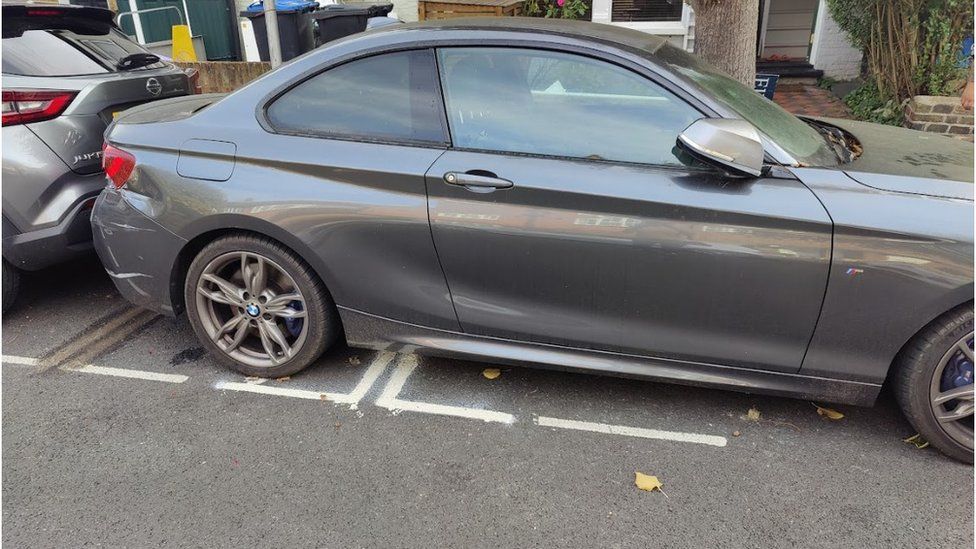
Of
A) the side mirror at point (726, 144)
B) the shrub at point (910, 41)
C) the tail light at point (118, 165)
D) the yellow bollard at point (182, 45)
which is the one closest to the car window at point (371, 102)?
the tail light at point (118, 165)

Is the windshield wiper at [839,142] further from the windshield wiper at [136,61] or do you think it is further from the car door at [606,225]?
the windshield wiper at [136,61]

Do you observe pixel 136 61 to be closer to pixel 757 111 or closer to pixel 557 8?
pixel 757 111

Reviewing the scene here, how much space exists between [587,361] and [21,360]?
2.94m

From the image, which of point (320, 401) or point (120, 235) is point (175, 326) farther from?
point (320, 401)

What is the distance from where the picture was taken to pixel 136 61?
431 cm

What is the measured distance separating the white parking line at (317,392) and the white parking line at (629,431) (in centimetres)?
85

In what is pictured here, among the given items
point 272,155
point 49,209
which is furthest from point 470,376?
point 49,209

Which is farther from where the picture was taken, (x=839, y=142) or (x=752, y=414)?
(x=839, y=142)

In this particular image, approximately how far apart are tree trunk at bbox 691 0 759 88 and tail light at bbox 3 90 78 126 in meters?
4.15

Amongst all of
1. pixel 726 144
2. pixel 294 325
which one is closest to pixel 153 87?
pixel 294 325

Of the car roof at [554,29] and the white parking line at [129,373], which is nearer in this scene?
the car roof at [554,29]

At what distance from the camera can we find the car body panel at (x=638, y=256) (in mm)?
2449

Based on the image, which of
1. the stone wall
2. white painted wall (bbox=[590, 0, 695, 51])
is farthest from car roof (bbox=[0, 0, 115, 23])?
white painted wall (bbox=[590, 0, 695, 51])

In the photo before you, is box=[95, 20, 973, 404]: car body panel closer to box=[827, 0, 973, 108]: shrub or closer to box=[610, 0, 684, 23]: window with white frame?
box=[827, 0, 973, 108]: shrub
